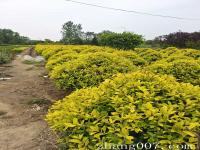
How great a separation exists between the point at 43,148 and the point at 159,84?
192 cm

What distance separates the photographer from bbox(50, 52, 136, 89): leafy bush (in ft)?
24.0

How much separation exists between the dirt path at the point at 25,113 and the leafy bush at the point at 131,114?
142cm

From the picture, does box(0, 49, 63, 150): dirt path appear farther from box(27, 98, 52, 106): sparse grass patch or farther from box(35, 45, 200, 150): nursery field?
box(35, 45, 200, 150): nursery field

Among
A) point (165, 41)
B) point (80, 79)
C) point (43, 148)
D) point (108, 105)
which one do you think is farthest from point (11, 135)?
point (165, 41)

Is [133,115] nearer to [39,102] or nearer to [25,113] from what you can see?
[25,113]

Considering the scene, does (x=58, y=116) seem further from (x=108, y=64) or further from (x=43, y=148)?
(x=108, y=64)

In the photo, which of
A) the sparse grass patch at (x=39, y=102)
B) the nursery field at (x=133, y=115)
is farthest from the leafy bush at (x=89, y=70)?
the nursery field at (x=133, y=115)

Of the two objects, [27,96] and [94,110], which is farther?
[27,96]

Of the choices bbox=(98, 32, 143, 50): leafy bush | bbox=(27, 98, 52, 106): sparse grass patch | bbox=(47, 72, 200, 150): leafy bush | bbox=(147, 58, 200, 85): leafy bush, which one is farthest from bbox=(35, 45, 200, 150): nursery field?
bbox=(98, 32, 143, 50): leafy bush

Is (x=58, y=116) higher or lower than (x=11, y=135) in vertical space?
higher

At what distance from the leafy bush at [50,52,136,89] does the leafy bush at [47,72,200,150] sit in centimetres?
306

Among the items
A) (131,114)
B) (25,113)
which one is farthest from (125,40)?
(131,114)

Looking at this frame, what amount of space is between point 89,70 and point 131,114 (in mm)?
4116

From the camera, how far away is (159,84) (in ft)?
13.4
